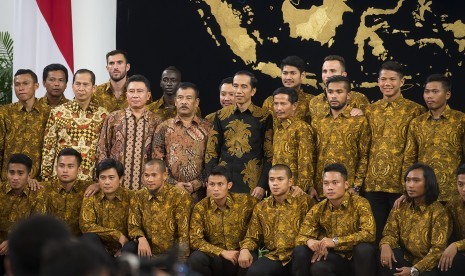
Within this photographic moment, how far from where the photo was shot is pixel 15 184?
7195 millimetres

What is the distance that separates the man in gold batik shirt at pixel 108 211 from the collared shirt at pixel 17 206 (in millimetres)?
346

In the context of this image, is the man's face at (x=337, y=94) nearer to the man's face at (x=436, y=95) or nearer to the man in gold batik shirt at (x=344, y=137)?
the man in gold batik shirt at (x=344, y=137)

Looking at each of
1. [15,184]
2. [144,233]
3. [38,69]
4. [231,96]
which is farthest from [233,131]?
[38,69]

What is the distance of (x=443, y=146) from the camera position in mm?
6828

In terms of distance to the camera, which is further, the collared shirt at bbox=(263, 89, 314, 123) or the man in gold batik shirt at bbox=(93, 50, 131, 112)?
the man in gold batik shirt at bbox=(93, 50, 131, 112)

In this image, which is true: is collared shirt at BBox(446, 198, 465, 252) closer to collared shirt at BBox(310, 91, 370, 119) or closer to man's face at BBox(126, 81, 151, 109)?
collared shirt at BBox(310, 91, 370, 119)

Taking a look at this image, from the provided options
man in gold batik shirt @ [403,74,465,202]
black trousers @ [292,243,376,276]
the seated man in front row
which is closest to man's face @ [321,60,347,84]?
man in gold batik shirt @ [403,74,465,202]

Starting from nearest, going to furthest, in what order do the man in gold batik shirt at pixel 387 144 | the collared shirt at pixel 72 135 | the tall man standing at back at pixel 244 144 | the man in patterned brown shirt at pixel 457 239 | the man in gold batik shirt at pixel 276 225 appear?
the man in patterned brown shirt at pixel 457 239 < the man in gold batik shirt at pixel 276 225 < the man in gold batik shirt at pixel 387 144 < the tall man standing at back at pixel 244 144 < the collared shirt at pixel 72 135

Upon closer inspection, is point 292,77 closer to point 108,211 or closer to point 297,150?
point 297,150

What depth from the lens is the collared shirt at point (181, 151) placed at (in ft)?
23.9

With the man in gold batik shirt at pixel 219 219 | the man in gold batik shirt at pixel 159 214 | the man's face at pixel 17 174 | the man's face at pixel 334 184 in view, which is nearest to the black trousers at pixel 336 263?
the man's face at pixel 334 184

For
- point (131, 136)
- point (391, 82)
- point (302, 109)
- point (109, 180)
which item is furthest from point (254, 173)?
point (391, 82)

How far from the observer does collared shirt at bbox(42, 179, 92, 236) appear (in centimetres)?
732

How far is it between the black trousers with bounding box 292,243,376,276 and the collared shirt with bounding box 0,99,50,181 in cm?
223
